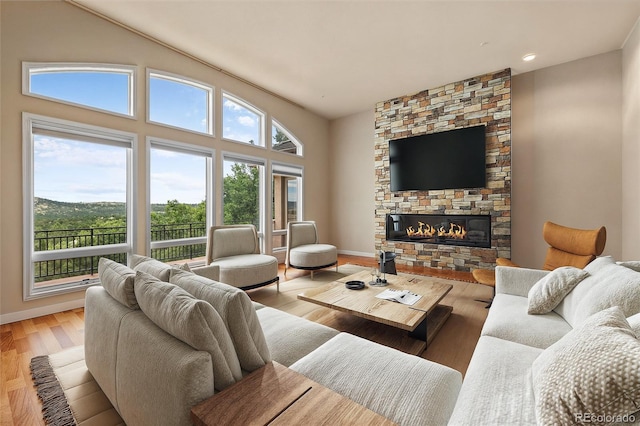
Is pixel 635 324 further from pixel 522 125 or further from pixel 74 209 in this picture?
pixel 74 209

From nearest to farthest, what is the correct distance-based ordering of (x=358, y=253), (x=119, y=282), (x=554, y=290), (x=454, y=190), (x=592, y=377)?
(x=592, y=377), (x=119, y=282), (x=554, y=290), (x=454, y=190), (x=358, y=253)

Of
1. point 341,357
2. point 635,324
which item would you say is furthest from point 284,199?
point 635,324

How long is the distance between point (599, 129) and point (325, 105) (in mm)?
4283

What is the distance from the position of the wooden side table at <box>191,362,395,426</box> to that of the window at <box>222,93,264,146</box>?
3994 mm

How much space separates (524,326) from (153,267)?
2.17 meters

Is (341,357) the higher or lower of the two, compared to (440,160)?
lower

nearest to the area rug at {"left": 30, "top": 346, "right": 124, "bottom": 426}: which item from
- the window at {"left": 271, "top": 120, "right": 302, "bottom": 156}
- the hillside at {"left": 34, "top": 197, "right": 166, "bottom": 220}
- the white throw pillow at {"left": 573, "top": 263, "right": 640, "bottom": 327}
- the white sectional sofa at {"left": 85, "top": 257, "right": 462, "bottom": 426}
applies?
the white sectional sofa at {"left": 85, "top": 257, "right": 462, "bottom": 426}

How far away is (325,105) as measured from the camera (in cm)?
548

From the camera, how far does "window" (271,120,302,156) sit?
5.07m

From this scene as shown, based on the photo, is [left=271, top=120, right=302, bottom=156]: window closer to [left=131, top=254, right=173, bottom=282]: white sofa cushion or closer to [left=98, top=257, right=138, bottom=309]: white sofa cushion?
[left=131, top=254, right=173, bottom=282]: white sofa cushion

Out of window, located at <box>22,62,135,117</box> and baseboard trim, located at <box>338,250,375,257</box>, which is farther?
baseboard trim, located at <box>338,250,375,257</box>

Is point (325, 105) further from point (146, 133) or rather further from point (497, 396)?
point (497, 396)

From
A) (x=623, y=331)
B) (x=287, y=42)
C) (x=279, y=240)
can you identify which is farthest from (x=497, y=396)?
(x=279, y=240)

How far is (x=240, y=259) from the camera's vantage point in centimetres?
329
